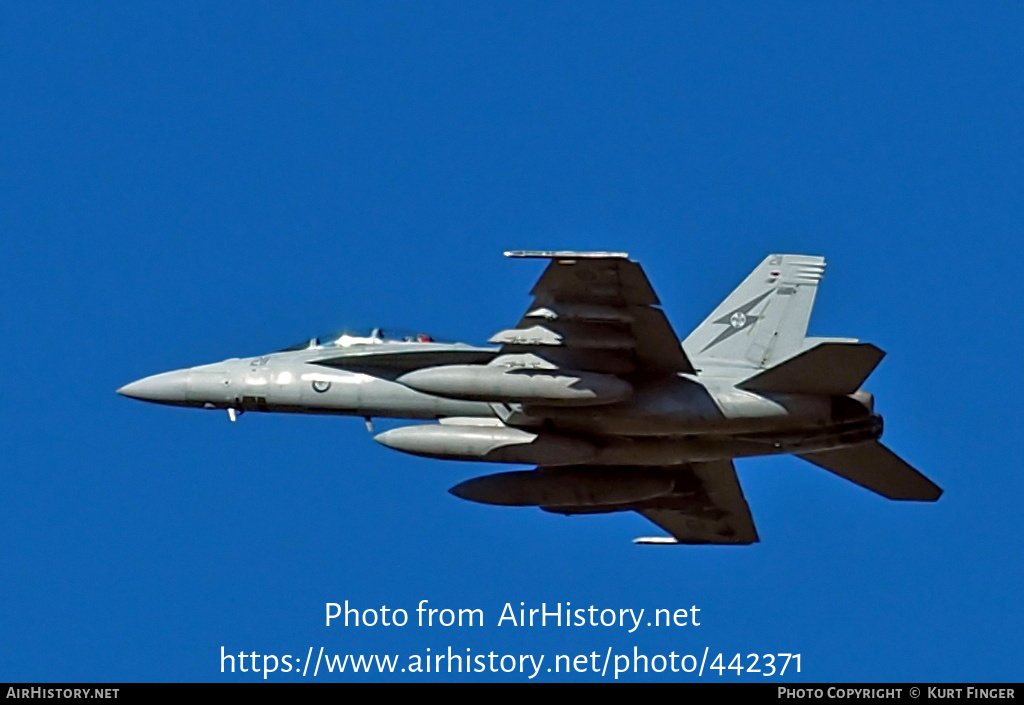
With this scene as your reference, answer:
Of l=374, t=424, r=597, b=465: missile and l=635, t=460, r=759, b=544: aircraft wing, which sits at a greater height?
l=635, t=460, r=759, b=544: aircraft wing

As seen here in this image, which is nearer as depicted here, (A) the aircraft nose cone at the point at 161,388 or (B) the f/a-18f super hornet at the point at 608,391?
(B) the f/a-18f super hornet at the point at 608,391

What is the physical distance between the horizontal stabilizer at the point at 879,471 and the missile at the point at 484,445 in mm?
3418

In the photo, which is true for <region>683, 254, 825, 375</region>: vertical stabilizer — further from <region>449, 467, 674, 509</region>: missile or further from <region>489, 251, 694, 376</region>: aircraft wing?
<region>449, 467, 674, 509</region>: missile

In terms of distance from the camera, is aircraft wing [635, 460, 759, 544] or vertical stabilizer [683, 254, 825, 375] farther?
aircraft wing [635, 460, 759, 544]

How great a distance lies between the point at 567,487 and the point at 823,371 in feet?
17.0

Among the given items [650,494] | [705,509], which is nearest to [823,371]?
[650,494]

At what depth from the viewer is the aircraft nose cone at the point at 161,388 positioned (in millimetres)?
30609

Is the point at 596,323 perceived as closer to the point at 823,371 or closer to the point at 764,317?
the point at 823,371

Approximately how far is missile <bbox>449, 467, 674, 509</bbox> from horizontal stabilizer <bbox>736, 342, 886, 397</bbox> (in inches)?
149

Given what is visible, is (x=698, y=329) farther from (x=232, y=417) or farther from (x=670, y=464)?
(x=232, y=417)

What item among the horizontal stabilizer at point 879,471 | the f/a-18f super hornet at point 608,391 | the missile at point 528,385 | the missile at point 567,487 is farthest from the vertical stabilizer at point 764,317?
the missile at point 567,487

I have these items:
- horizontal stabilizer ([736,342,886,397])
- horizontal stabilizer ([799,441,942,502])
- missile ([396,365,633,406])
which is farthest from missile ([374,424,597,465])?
horizontal stabilizer ([799,441,942,502])

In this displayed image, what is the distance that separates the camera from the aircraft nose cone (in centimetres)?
3061

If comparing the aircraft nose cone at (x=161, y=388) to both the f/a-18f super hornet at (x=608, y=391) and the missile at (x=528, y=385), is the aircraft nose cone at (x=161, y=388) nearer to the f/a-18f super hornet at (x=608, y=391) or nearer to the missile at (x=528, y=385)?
the f/a-18f super hornet at (x=608, y=391)
